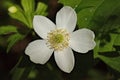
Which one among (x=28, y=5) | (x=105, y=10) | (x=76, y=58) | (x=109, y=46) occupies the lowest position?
(x=76, y=58)

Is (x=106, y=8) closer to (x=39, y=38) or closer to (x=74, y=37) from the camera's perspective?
(x=74, y=37)

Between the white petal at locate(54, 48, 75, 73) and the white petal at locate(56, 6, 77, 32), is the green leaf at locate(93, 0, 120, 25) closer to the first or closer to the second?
the white petal at locate(56, 6, 77, 32)

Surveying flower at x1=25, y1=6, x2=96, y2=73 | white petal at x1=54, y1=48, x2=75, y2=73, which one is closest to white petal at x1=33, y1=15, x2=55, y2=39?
flower at x1=25, y1=6, x2=96, y2=73

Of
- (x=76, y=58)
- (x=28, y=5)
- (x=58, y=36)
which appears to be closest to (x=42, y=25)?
(x=58, y=36)

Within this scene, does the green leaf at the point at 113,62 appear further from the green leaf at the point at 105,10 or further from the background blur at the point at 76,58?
the green leaf at the point at 105,10

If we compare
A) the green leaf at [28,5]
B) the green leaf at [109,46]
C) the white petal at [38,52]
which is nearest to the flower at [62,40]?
the white petal at [38,52]

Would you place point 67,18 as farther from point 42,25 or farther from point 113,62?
point 113,62
